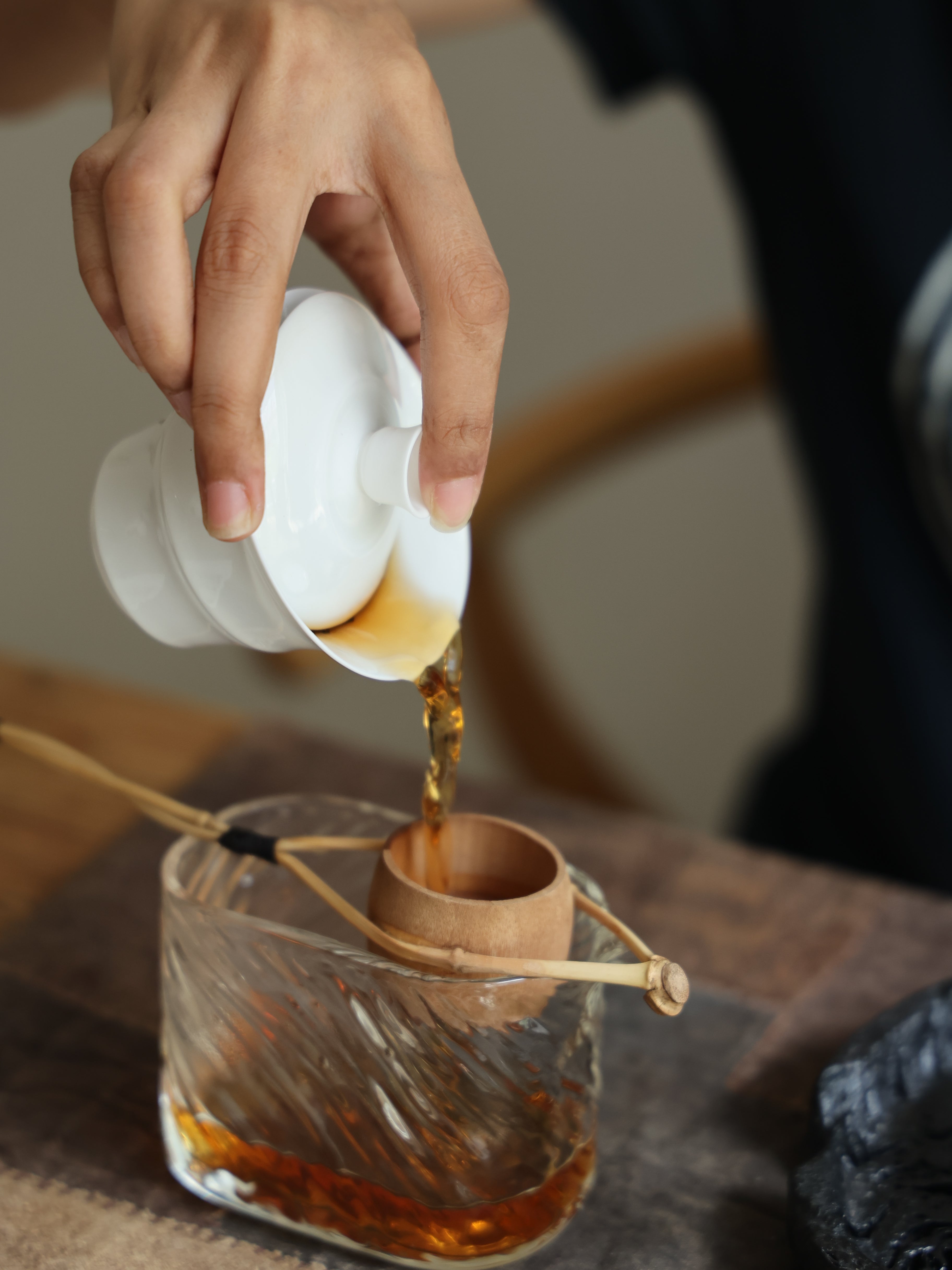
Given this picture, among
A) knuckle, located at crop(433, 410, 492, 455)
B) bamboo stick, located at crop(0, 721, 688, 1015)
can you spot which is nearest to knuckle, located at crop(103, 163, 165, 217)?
knuckle, located at crop(433, 410, 492, 455)

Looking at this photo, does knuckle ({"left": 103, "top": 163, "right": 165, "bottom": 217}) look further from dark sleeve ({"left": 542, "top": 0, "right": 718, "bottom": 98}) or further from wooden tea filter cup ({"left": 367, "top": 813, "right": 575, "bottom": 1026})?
dark sleeve ({"left": 542, "top": 0, "right": 718, "bottom": 98})

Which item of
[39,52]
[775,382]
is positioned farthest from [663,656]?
[39,52]

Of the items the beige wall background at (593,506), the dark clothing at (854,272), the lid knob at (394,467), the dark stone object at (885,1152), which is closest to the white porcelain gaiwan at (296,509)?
the lid knob at (394,467)

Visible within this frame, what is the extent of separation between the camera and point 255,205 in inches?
14.4

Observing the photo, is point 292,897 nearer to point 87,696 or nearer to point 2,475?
point 87,696

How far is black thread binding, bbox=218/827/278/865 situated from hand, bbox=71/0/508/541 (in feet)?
0.46

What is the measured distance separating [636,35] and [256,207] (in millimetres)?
696

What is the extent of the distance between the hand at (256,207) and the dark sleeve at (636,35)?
1.93 feet

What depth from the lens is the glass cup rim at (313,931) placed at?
1.27ft

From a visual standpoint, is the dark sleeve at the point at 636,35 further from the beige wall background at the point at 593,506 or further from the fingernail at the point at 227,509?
the fingernail at the point at 227,509

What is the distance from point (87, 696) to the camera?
2.56 ft

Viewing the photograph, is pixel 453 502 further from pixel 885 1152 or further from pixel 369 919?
pixel 885 1152

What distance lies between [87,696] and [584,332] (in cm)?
135

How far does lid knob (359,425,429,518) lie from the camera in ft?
1.28
